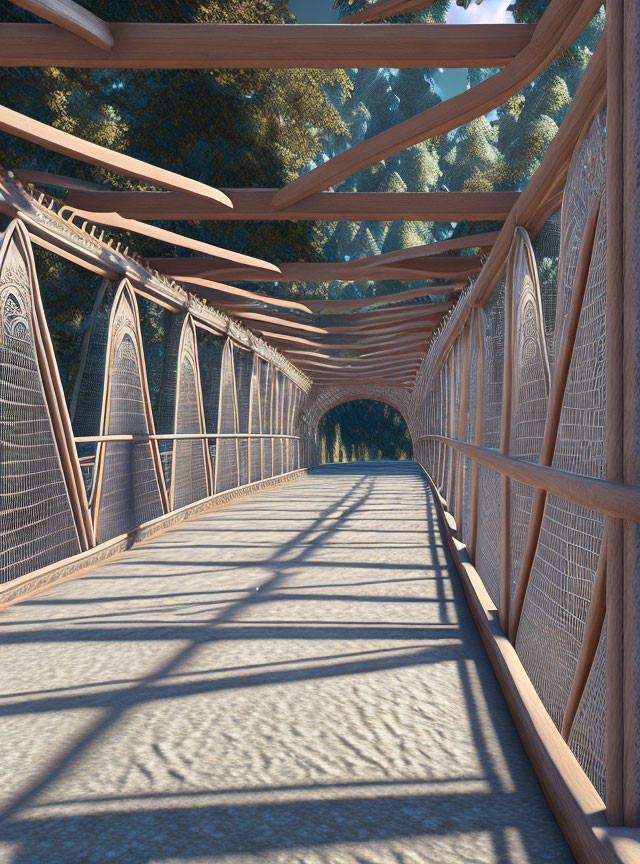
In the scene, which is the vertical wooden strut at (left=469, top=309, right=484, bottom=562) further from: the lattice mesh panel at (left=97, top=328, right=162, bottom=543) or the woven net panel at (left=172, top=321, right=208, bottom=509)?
the woven net panel at (left=172, top=321, right=208, bottom=509)

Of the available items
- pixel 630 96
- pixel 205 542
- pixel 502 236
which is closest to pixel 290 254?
pixel 205 542

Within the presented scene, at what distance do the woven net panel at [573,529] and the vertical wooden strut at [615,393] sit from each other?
0.34m

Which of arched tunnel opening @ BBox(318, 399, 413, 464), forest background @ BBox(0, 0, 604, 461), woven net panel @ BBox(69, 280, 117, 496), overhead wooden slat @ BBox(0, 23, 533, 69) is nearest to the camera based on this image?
overhead wooden slat @ BBox(0, 23, 533, 69)

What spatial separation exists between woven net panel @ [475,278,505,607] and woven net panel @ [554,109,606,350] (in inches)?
76.6

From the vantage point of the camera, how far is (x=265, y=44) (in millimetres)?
4531

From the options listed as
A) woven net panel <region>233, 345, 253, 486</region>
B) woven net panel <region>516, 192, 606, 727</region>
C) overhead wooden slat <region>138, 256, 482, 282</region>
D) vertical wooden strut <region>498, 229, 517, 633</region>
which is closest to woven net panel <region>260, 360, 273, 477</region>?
woven net panel <region>233, 345, 253, 486</region>

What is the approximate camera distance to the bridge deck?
7.12 ft

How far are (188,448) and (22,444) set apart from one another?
4.77 meters

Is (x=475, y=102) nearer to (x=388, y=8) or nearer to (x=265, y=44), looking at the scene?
(x=388, y=8)

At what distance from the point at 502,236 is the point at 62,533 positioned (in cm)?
357

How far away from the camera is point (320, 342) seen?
15836 mm

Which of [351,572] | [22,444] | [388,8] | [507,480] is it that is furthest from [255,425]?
[507,480]

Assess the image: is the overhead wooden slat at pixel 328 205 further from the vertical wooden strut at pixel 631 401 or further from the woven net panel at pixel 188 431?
the vertical wooden strut at pixel 631 401

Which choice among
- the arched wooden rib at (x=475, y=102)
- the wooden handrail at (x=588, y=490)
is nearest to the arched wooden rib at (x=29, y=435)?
the arched wooden rib at (x=475, y=102)
